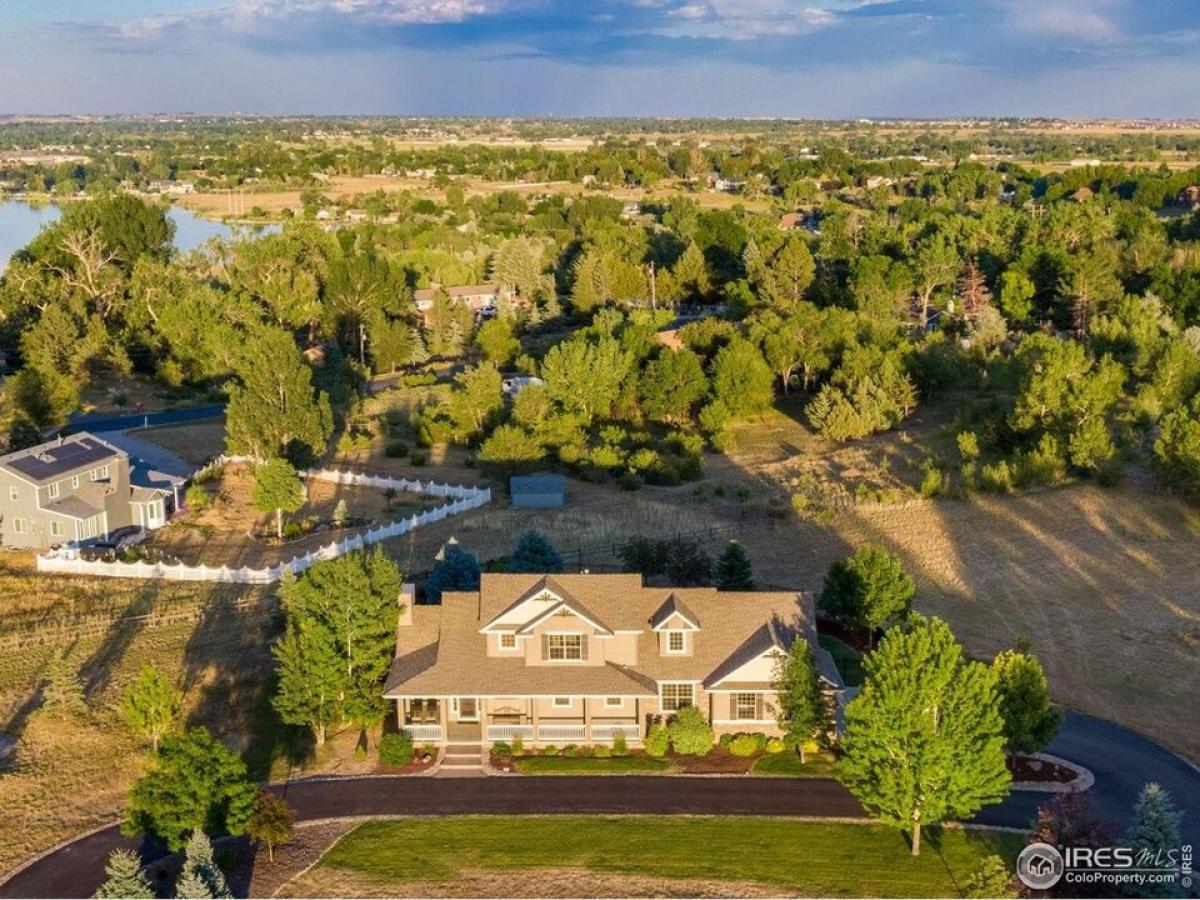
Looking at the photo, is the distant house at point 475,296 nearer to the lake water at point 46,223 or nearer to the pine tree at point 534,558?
the lake water at point 46,223

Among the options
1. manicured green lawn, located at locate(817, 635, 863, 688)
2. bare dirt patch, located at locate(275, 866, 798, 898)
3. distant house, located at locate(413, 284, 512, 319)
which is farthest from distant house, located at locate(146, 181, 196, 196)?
bare dirt patch, located at locate(275, 866, 798, 898)

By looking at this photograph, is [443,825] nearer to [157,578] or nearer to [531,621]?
[531,621]

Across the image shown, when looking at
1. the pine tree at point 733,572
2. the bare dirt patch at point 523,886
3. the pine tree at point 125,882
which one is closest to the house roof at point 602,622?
the bare dirt patch at point 523,886

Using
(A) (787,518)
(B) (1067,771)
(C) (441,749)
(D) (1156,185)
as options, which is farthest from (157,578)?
(D) (1156,185)

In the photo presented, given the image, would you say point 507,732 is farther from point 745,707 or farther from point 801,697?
point 801,697

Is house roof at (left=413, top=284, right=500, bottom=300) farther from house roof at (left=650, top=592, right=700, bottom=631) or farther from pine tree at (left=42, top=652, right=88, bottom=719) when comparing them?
house roof at (left=650, top=592, right=700, bottom=631)
